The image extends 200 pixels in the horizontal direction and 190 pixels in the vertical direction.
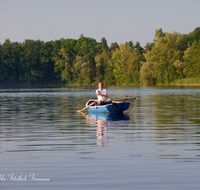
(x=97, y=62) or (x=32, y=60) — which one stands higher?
(x=32, y=60)

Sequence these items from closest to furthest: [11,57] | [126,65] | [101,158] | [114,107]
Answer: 1. [101,158]
2. [114,107]
3. [126,65]
4. [11,57]

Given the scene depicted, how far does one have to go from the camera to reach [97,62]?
136875 millimetres

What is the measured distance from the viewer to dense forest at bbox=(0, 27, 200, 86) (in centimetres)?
11300

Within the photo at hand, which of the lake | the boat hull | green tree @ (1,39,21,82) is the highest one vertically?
green tree @ (1,39,21,82)

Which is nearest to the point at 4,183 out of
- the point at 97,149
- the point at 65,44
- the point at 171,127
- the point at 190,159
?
the point at 97,149

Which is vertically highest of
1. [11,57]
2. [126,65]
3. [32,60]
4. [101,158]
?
[11,57]

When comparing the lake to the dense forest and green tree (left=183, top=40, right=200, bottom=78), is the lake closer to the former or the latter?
green tree (left=183, top=40, right=200, bottom=78)

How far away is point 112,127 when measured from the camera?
55.9ft

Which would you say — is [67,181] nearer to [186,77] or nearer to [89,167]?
[89,167]

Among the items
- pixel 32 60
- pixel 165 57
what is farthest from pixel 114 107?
pixel 32 60

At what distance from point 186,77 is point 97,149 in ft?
344

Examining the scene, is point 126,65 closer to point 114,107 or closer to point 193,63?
point 193,63

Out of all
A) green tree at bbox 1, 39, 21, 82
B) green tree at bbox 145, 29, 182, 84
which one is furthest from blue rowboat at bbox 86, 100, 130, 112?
green tree at bbox 1, 39, 21, 82

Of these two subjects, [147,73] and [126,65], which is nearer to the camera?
[147,73]
